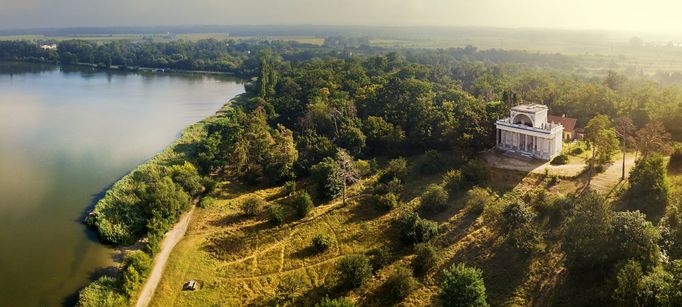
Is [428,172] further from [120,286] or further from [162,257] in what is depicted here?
[120,286]

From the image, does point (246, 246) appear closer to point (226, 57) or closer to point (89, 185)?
point (89, 185)

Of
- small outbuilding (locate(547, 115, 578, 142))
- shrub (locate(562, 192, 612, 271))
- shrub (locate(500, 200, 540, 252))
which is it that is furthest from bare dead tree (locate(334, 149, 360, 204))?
small outbuilding (locate(547, 115, 578, 142))

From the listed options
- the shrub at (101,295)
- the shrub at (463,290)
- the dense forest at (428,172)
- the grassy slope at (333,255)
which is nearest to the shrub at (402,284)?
the dense forest at (428,172)

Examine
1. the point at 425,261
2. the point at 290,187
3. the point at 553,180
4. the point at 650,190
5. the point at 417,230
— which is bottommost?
the point at 425,261

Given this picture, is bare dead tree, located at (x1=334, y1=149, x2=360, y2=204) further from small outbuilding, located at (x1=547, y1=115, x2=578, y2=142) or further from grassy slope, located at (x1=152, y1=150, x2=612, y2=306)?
small outbuilding, located at (x1=547, y1=115, x2=578, y2=142)

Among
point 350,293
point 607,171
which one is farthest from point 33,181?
point 607,171

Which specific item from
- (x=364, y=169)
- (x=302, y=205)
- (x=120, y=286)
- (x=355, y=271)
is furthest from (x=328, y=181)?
(x=120, y=286)

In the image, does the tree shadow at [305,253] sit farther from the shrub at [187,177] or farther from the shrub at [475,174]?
the shrub at [187,177]
